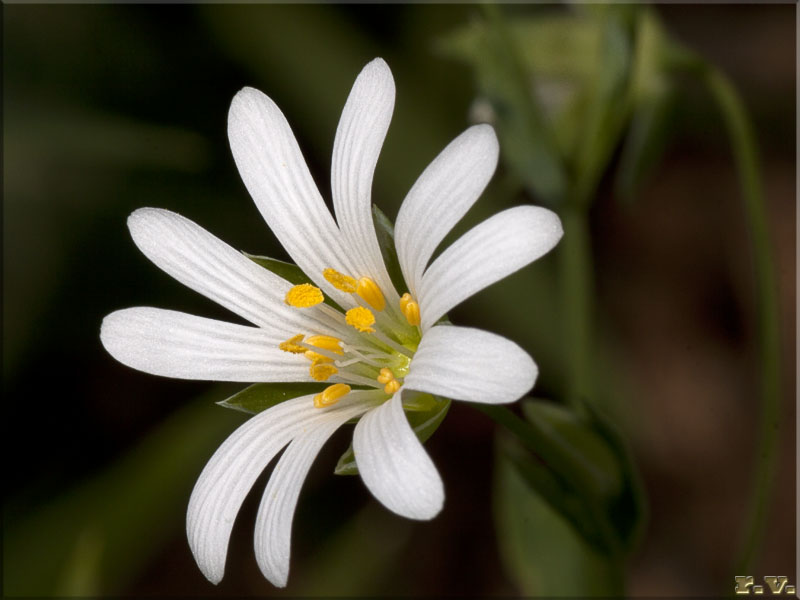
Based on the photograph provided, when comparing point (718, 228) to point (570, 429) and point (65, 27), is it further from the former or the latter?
point (65, 27)

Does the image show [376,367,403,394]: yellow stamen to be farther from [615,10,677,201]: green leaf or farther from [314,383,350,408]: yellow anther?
[615,10,677,201]: green leaf

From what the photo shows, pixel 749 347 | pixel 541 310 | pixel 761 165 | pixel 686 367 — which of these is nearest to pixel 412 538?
pixel 541 310

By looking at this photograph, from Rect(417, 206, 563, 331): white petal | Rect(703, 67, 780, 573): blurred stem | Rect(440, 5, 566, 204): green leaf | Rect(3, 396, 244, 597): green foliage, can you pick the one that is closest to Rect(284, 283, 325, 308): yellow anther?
Rect(417, 206, 563, 331): white petal

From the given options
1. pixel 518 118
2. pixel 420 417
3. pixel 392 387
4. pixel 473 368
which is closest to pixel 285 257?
pixel 518 118

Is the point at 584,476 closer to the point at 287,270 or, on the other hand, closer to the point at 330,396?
the point at 330,396

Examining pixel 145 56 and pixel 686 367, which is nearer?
pixel 145 56

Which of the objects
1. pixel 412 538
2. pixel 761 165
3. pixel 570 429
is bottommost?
pixel 412 538
